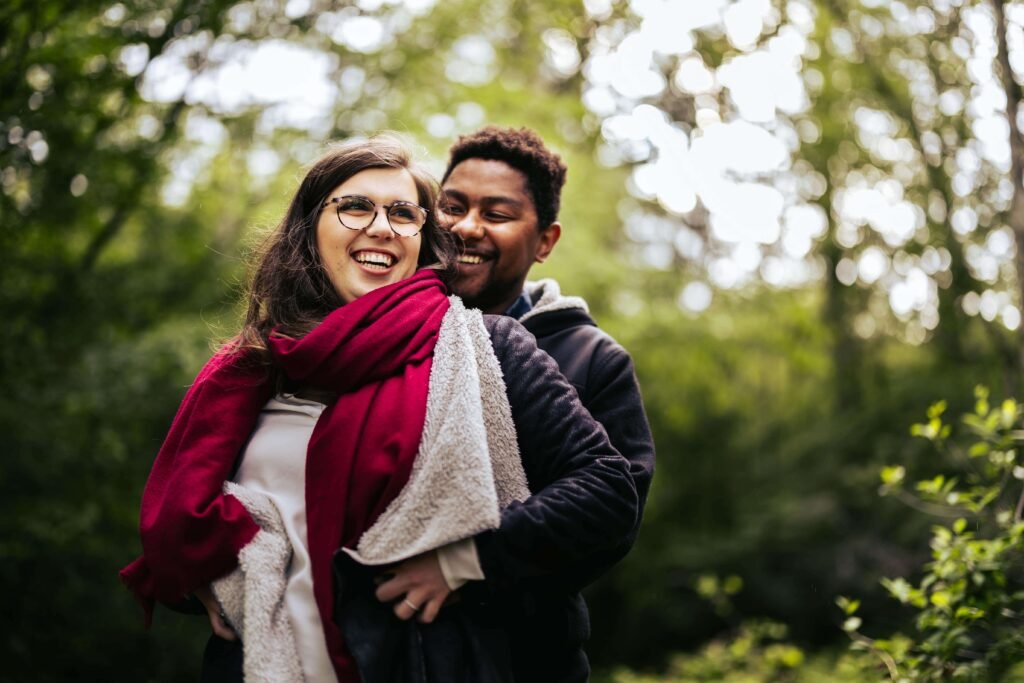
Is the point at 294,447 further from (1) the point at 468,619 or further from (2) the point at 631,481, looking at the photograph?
(2) the point at 631,481

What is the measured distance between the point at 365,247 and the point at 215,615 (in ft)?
2.69

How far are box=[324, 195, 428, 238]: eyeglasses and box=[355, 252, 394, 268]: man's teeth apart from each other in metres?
0.05

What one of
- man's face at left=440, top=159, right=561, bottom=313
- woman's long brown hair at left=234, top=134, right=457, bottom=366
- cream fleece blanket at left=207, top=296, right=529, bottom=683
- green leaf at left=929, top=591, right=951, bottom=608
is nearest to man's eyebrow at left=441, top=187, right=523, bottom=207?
man's face at left=440, top=159, right=561, bottom=313

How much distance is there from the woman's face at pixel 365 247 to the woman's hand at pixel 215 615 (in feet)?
2.20

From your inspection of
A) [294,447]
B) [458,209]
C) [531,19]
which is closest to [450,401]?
[294,447]

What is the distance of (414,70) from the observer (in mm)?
8461

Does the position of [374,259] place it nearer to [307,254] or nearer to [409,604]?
[307,254]

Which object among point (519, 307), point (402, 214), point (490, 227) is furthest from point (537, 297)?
point (402, 214)

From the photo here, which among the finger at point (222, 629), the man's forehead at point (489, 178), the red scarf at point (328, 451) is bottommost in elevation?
the finger at point (222, 629)

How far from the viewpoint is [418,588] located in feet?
6.11

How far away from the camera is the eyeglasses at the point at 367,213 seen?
211 centimetres

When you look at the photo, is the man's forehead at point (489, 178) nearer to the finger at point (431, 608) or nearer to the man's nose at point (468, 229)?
the man's nose at point (468, 229)

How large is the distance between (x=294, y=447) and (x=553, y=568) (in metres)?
0.59

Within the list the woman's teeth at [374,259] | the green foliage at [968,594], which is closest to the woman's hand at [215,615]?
the woman's teeth at [374,259]
